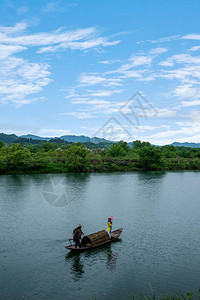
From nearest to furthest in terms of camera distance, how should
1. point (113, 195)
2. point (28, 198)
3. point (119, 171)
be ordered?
point (28, 198), point (113, 195), point (119, 171)

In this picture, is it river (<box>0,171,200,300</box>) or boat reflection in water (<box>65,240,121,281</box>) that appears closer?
river (<box>0,171,200,300</box>)

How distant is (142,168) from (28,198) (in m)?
72.1

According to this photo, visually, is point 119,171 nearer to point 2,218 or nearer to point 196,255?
point 2,218

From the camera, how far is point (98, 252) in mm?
24234

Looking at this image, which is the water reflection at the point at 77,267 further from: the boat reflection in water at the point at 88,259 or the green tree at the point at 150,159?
the green tree at the point at 150,159

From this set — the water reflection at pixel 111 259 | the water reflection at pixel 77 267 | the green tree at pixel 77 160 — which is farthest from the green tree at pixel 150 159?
the water reflection at pixel 77 267

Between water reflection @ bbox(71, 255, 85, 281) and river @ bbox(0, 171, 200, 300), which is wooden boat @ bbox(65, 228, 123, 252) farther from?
water reflection @ bbox(71, 255, 85, 281)

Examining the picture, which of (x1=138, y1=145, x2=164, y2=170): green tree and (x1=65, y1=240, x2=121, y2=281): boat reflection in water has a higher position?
(x1=138, y1=145, x2=164, y2=170): green tree

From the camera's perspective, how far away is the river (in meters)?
18.3

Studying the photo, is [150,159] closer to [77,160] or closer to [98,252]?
[77,160]

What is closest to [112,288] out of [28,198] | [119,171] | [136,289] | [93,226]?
[136,289]

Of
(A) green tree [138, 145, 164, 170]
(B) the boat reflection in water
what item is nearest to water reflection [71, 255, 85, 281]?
(B) the boat reflection in water

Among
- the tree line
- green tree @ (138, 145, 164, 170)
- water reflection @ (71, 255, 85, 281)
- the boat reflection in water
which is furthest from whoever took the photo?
green tree @ (138, 145, 164, 170)

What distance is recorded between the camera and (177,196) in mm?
52969
